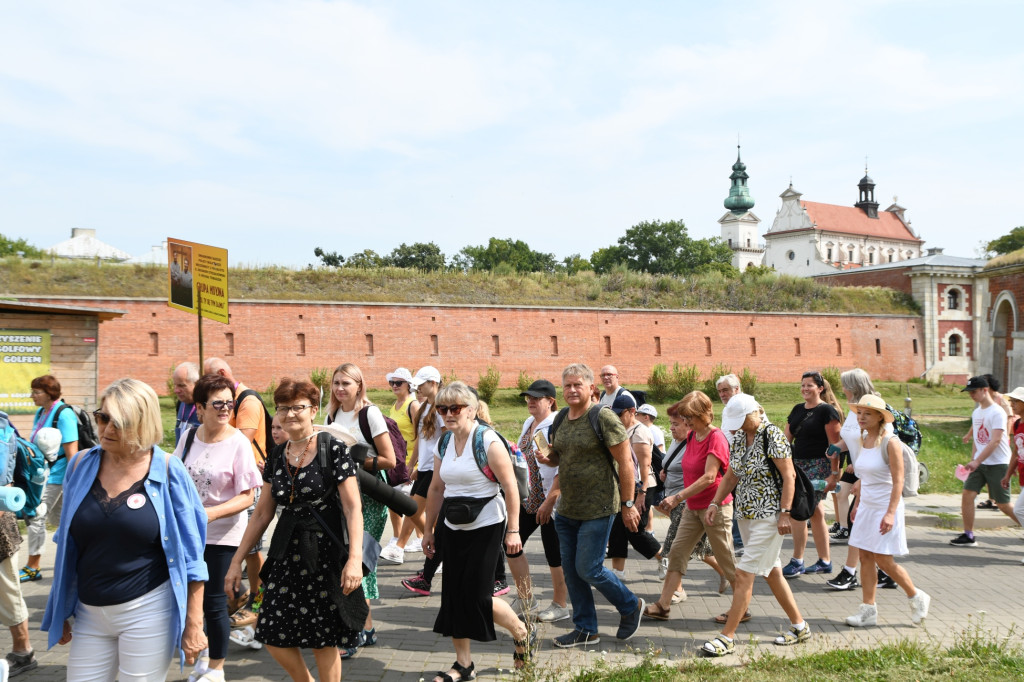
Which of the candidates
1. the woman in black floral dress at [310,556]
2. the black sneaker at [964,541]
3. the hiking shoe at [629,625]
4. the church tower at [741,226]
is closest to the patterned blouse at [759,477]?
the hiking shoe at [629,625]

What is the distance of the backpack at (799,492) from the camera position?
5647 mm

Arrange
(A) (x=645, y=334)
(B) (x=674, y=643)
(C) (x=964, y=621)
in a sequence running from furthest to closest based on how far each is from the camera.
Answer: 1. (A) (x=645, y=334)
2. (C) (x=964, y=621)
3. (B) (x=674, y=643)

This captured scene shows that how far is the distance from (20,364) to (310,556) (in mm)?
10780

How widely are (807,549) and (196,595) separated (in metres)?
6.73

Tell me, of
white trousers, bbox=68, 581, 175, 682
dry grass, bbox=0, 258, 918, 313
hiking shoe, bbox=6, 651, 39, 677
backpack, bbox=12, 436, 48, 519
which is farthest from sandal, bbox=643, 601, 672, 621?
dry grass, bbox=0, 258, 918, 313

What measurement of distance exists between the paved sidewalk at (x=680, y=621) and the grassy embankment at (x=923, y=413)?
541 cm

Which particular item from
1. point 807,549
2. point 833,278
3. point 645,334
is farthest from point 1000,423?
point 833,278

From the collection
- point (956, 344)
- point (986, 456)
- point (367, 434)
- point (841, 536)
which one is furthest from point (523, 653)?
point (956, 344)

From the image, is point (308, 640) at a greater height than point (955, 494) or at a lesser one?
greater

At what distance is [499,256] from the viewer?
91000mm

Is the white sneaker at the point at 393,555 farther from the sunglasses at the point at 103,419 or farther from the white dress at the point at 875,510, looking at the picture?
the sunglasses at the point at 103,419

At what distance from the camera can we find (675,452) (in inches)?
281

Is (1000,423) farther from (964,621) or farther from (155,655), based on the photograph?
(155,655)

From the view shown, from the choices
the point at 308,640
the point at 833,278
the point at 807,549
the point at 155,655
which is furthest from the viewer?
the point at 833,278
